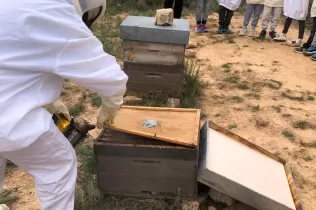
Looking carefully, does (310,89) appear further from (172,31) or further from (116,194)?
(116,194)

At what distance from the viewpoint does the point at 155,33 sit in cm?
349

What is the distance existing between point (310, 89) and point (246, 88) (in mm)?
806

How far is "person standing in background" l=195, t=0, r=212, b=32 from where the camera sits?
267 inches

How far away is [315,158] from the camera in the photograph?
3145mm

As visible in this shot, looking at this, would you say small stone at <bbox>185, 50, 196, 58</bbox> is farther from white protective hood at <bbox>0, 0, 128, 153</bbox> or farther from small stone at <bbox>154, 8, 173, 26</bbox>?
white protective hood at <bbox>0, 0, 128, 153</bbox>

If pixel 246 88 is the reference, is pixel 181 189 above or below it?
above

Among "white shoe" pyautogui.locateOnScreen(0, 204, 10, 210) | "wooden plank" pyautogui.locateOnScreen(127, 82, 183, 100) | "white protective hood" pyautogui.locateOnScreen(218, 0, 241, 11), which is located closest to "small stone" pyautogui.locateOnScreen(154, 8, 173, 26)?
"wooden plank" pyautogui.locateOnScreen(127, 82, 183, 100)

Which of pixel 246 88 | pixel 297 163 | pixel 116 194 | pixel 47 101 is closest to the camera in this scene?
pixel 47 101

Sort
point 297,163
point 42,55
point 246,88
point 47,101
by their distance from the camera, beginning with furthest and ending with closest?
point 246,88 < point 297,163 < point 47,101 < point 42,55

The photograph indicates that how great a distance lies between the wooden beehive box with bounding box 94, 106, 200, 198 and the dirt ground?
70cm

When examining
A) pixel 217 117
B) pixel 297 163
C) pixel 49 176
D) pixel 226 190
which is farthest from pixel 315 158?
pixel 49 176

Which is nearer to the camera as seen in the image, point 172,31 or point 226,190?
point 226,190

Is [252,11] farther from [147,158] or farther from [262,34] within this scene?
[147,158]

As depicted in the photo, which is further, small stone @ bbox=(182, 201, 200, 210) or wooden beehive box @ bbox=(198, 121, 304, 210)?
small stone @ bbox=(182, 201, 200, 210)
